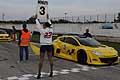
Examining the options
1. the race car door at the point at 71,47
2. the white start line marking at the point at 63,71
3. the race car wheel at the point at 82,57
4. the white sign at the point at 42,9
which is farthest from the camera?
the race car door at the point at 71,47

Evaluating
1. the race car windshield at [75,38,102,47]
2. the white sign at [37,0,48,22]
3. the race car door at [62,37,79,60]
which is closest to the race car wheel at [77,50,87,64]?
the race car door at [62,37,79,60]

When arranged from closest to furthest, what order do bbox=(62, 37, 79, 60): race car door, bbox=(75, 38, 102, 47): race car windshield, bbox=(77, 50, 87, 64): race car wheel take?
bbox=(77, 50, 87, 64): race car wheel → bbox=(75, 38, 102, 47): race car windshield → bbox=(62, 37, 79, 60): race car door

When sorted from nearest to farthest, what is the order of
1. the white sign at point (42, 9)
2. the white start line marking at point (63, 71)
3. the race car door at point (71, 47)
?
the white start line marking at point (63, 71), the white sign at point (42, 9), the race car door at point (71, 47)

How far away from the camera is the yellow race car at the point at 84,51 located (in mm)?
13719

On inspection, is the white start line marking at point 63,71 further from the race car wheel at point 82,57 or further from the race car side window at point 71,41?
the race car side window at point 71,41

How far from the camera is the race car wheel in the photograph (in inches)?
552

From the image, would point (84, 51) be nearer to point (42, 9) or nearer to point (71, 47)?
point (71, 47)

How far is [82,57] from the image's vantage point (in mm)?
14188

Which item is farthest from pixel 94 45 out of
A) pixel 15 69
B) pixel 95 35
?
pixel 95 35

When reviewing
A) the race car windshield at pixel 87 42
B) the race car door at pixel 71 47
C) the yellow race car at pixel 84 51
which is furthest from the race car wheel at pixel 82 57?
the race car windshield at pixel 87 42

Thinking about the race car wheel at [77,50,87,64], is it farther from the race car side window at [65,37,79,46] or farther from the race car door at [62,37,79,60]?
the race car side window at [65,37,79,46]

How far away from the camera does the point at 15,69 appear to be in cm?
1223

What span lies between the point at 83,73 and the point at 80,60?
2.77 m

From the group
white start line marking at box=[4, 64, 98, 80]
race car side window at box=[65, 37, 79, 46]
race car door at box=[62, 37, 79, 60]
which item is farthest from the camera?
race car side window at box=[65, 37, 79, 46]
